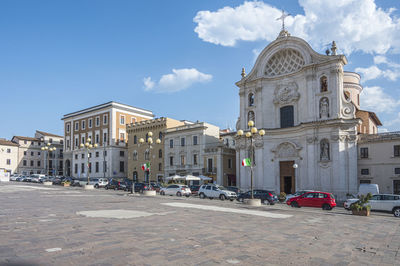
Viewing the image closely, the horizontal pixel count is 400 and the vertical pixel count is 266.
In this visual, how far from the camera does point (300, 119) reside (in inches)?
1719

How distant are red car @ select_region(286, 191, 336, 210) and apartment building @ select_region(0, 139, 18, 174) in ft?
272

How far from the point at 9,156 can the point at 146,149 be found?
48.0 m

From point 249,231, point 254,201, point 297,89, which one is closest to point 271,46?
point 297,89

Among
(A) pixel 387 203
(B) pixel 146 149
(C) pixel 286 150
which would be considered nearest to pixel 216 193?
(C) pixel 286 150

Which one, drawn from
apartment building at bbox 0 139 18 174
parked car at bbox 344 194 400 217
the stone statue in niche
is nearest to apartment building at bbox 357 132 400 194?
the stone statue in niche

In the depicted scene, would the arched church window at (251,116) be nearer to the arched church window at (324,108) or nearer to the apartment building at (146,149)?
the arched church window at (324,108)

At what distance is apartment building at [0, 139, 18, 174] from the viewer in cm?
8673

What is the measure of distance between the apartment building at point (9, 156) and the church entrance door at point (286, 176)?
246ft

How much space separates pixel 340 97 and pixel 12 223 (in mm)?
37971

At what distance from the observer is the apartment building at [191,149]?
53750 millimetres

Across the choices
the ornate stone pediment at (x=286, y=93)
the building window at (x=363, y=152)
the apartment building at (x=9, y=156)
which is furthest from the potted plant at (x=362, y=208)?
the apartment building at (x=9, y=156)

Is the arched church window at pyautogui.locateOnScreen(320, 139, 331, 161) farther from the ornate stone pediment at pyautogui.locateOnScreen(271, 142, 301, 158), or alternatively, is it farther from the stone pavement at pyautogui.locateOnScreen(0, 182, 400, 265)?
the stone pavement at pyautogui.locateOnScreen(0, 182, 400, 265)

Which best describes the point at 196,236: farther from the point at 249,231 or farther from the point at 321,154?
the point at 321,154

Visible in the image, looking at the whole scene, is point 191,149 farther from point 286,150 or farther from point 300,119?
point 300,119
